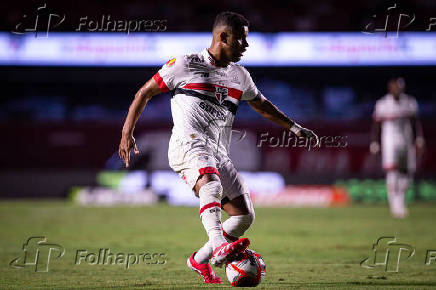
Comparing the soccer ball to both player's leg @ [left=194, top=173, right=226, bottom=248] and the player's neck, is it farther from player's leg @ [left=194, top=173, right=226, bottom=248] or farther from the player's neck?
the player's neck

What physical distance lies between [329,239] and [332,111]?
11.7 m

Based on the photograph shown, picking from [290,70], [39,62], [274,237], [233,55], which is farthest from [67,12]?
[233,55]

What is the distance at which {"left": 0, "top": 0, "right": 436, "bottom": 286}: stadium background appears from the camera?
62.2 ft

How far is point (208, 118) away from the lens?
19.5 feet

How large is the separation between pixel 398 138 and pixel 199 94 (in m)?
9.29

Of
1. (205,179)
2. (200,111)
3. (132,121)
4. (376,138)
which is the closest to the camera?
(205,179)

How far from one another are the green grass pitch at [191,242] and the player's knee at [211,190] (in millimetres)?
810

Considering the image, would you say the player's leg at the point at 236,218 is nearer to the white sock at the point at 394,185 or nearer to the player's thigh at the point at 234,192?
the player's thigh at the point at 234,192

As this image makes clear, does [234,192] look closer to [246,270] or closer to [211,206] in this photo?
[211,206]

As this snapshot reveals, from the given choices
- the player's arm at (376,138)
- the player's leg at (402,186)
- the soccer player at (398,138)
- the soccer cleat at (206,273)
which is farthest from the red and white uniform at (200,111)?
the player's leg at (402,186)

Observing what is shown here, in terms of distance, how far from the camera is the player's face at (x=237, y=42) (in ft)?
19.1

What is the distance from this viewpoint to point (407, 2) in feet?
75.4

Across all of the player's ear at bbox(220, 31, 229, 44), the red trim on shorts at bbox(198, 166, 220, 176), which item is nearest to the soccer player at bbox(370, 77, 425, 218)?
the player's ear at bbox(220, 31, 229, 44)

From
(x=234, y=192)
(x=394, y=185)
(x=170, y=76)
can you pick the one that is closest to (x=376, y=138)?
(x=394, y=185)
